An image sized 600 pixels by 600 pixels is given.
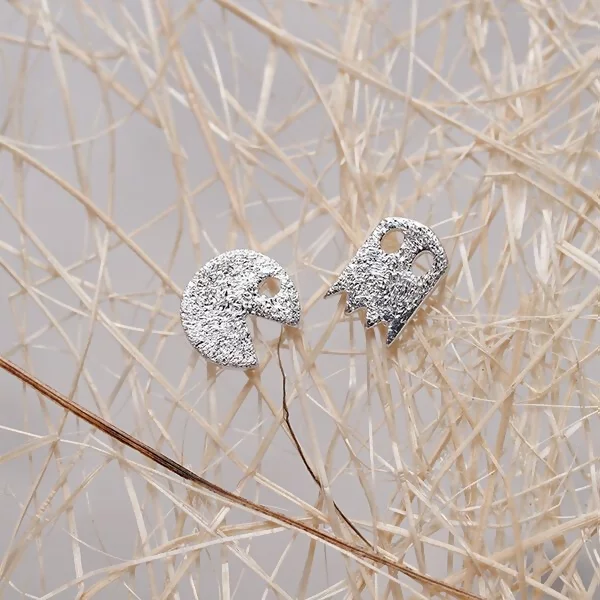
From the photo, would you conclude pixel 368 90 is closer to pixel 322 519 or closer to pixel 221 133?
pixel 221 133

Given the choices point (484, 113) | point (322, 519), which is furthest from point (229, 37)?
point (322, 519)

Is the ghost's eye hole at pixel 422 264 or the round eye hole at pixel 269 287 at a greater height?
the ghost's eye hole at pixel 422 264

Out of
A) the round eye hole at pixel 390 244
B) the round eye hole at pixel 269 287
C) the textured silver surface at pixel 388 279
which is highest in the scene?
the round eye hole at pixel 390 244

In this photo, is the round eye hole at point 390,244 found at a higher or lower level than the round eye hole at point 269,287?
higher

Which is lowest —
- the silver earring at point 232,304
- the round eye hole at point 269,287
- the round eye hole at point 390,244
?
the silver earring at point 232,304

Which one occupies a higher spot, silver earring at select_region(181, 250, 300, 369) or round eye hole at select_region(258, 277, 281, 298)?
round eye hole at select_region(258, 277, 281, 298)

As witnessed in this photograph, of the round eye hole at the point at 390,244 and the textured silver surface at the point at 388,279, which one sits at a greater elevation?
the round eye hole at the point at 390,244
